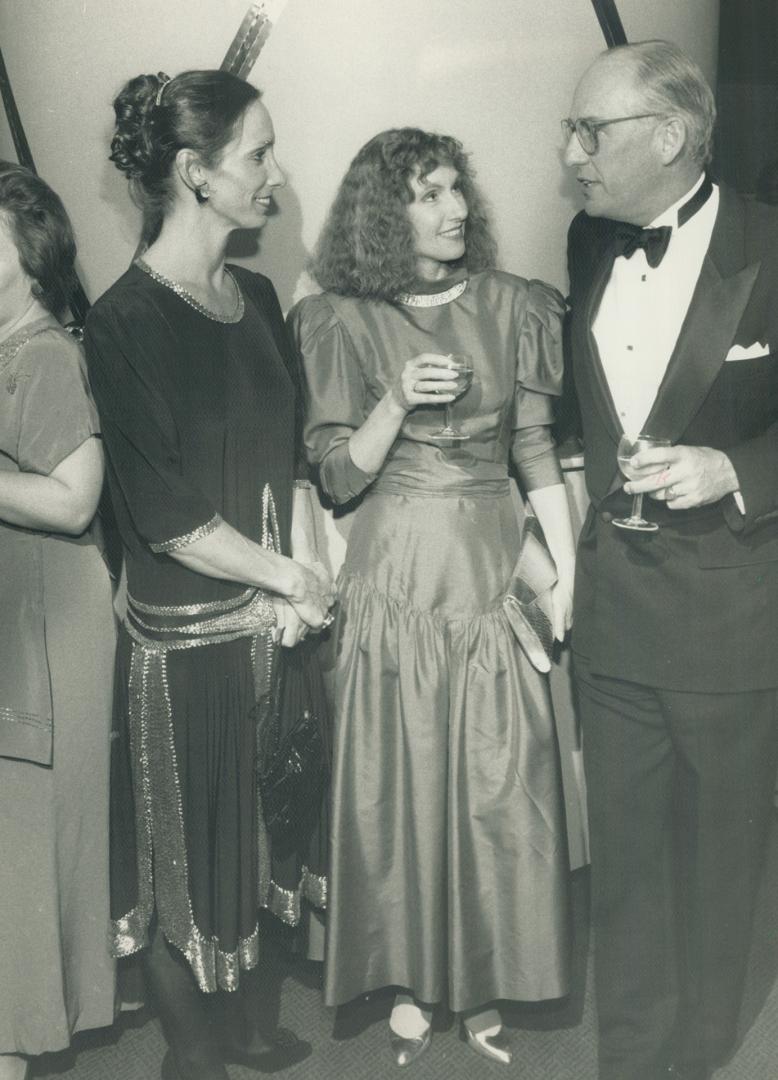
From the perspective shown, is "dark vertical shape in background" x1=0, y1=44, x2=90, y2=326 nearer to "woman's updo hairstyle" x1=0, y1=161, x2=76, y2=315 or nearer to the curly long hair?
"woman's updo hairstyle" x1=0, y1=161, x2=76, y2=315

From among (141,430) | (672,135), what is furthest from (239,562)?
(672,135)

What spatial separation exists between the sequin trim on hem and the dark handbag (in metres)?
0.32

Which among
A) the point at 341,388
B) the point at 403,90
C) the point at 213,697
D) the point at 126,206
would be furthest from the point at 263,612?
the point at 403,90

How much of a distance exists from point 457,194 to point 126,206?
0.68 metres

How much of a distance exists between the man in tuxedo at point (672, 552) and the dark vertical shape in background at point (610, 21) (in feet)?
1.27

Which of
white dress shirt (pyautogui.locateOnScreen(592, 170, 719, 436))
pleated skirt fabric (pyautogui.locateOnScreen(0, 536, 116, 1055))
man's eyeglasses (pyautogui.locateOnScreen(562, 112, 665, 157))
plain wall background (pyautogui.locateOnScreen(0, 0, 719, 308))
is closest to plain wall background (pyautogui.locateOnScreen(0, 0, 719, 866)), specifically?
plain wall background (pyautogui.locateOnScreen(0, 0, 719, 308))

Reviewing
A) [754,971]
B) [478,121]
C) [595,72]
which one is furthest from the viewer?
[754,971]

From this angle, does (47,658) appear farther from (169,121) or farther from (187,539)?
(169,121)

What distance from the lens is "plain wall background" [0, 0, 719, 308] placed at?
2.14m

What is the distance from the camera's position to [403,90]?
222 cm

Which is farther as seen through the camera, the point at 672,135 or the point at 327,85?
the point at 327,85

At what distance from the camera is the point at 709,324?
1.86 metres

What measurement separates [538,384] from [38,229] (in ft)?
3.23

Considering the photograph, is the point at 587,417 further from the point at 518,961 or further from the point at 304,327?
the point at 518,961
